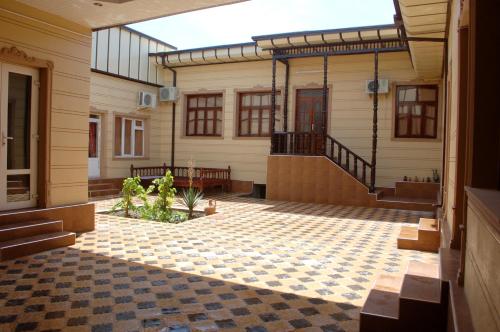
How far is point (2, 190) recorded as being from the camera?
17.1ft

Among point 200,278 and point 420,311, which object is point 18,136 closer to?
point 200,278

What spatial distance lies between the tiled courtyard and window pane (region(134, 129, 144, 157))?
6.43m

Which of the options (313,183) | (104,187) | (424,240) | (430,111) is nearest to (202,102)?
(104,187)

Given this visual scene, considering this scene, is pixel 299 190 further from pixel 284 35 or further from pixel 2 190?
pixel 2 190

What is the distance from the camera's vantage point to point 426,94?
10688 millimetres

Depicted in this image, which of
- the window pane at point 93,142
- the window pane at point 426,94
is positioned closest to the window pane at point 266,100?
the window pane at point 426,94

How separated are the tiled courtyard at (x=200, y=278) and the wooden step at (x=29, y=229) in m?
0.38

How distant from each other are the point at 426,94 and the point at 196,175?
704cm

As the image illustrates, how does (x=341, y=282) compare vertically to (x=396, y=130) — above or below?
below

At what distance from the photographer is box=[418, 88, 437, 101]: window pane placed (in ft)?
34.8

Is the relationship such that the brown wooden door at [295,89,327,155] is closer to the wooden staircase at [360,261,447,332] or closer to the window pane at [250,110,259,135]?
the window pane at [250,110,259,135]

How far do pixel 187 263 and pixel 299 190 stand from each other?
6.52 metres

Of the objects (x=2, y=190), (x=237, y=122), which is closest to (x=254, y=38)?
(x=237, y=122)

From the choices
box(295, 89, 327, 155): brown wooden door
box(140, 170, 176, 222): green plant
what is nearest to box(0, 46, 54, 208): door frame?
box(140, 170, 176, 222): green plant
